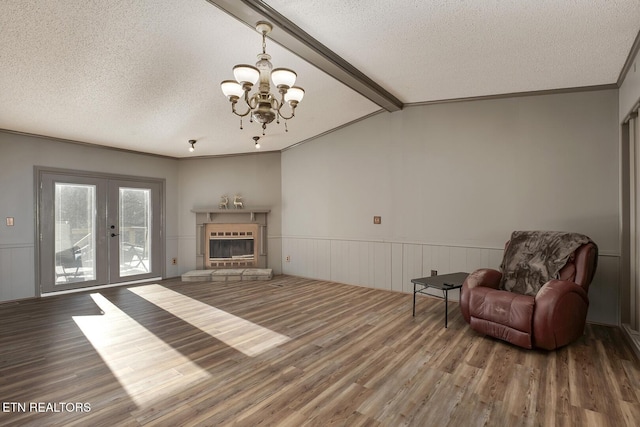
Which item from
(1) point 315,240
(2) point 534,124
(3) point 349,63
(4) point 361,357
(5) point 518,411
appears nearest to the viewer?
(5) point 518,411

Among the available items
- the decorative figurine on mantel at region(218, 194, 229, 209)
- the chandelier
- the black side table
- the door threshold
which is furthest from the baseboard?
the door threshold

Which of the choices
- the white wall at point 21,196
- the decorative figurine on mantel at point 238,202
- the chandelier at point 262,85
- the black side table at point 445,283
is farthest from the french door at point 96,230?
the black side table at point 445,283

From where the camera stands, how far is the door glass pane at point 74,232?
17.2ft

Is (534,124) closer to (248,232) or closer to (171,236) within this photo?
(248,232)

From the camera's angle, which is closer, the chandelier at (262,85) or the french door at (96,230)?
the chandelier at (262,85)

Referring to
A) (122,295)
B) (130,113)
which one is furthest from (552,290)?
(122,295)

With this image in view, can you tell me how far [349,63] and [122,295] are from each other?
4747 millimetres

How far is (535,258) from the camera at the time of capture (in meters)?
3.46

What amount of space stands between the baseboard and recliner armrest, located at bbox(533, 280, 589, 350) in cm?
52

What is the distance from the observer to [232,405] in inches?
83.9

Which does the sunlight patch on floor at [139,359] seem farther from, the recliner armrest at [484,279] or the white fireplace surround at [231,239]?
the white fireplace surround at [231,239]

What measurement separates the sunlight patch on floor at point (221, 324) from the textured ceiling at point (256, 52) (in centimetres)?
258

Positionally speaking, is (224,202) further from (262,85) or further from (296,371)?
(296,371)

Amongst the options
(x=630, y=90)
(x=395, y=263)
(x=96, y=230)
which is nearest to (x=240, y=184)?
A: (x=96, y=230)
